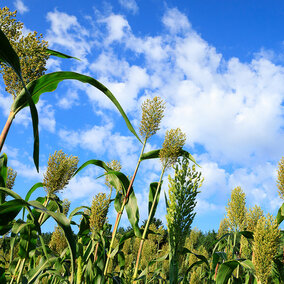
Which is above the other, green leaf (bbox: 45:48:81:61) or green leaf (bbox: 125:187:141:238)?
green leaf (bbox: 45:48:81:61)

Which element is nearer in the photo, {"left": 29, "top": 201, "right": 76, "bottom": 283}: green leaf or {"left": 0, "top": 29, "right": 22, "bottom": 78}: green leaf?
{"left": 0, "top": 29, "right": 22, "bottom": 78}: green leaf

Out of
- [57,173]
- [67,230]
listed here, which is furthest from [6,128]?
[57,173]

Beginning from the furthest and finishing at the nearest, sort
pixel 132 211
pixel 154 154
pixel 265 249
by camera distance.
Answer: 1. pixel 154 154
2. pixel 132 211
3. pixel 265 249

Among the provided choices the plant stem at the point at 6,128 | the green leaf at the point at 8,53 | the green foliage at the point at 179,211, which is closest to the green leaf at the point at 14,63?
the green leaf at the point at 8,53

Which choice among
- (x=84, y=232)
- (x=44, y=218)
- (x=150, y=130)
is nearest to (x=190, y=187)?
(x=150, y=130)

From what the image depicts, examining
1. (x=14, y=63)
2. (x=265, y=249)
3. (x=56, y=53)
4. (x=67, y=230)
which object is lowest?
(x=67, y=230)

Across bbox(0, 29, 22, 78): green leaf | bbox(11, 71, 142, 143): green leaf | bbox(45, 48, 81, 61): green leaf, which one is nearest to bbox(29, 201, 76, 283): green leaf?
bbox(11, 71, 142, 143): green leaf

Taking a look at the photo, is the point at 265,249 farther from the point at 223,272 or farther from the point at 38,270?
the point at 38,270

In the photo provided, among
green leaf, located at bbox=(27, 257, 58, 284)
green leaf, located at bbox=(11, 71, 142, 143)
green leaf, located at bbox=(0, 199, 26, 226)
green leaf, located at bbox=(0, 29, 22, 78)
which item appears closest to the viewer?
green leaf, located at bbox=(0, 29, 22, 78)

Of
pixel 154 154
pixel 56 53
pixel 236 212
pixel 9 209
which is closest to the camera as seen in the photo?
pixel 9 209

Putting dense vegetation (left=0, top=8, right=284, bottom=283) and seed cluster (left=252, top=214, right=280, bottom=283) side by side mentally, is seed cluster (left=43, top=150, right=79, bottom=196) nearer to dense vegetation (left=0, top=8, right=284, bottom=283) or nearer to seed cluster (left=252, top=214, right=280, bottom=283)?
dense vegetation (left=0, top=8, right=284, bottom=283)

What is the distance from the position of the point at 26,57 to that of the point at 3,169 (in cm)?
112

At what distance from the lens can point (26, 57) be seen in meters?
2.49

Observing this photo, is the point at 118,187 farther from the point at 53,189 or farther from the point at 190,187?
the point at 190,187
